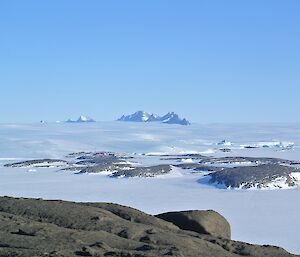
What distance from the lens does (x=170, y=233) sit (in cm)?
1158

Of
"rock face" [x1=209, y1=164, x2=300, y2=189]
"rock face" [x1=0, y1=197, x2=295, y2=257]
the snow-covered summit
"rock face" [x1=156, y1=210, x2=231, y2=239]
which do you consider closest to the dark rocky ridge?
"rock face" [x1=209, y1=164, x2=300, y2=189]

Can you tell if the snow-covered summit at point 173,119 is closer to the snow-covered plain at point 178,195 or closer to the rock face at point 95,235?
the snow-covered plain at point 178,195

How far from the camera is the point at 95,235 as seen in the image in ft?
35.3

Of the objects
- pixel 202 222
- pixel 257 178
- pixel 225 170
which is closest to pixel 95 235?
pixel 202 222

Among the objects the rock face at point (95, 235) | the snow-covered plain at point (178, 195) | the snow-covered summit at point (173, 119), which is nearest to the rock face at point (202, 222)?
the rock face at point (95, 235)

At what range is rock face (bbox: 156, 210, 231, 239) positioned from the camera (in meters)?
A: 13.3

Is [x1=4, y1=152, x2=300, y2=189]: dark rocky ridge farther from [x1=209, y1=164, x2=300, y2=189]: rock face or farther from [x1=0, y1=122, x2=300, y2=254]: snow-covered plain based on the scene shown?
[x1=0, y1=122, x2=300, y2=254]: snow-covered plain

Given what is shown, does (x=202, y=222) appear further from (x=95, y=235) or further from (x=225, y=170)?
(x=225, y=170)

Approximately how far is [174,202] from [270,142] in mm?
64521

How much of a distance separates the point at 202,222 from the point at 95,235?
344 centimetres

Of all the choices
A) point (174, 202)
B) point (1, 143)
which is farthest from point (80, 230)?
point (1, 143)

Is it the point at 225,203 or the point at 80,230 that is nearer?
the point at 80,230

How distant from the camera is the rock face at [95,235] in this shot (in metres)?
9.62

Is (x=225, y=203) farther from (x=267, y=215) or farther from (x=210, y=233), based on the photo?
(x=210, y=233)
